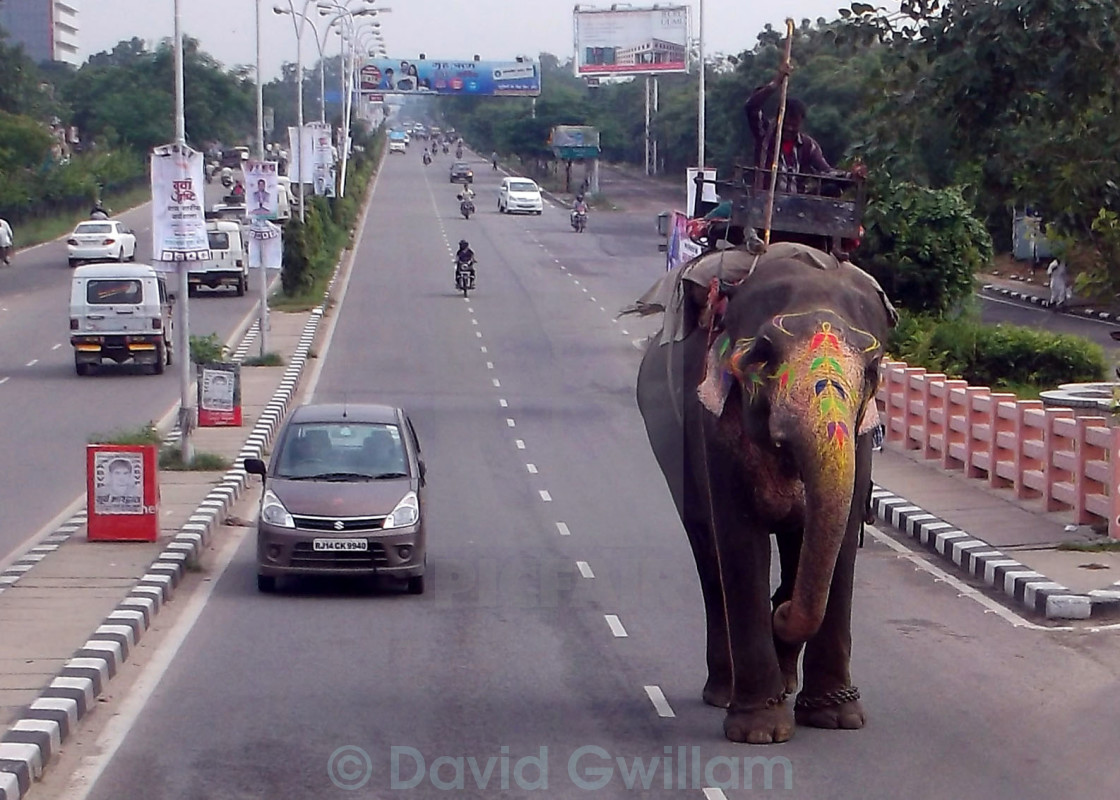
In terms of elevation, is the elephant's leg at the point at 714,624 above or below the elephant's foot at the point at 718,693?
above

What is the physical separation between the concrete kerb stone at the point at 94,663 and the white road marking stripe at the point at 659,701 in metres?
3.39

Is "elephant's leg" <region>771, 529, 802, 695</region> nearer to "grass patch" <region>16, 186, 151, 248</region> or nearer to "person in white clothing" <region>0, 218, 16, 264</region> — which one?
"person in white clothing" <region>0, 218, 16, 264</region>

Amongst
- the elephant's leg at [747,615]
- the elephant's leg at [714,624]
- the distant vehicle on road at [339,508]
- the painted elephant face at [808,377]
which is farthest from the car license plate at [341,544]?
the painted elephant face at [808,377]

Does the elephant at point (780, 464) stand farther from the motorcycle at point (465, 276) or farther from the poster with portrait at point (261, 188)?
the motorcycle at point (465, 276)

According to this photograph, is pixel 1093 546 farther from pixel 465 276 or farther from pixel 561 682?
pixel 465 276

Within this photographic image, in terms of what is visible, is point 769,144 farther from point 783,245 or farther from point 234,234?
point 234,234

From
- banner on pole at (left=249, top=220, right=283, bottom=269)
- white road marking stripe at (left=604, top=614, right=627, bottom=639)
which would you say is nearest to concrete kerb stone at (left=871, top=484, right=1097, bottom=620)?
white road marking stripe at (left=604, top=614, right=627, bottom=639)

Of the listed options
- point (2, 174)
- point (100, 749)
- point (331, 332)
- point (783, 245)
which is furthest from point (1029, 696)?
point (2, 174)

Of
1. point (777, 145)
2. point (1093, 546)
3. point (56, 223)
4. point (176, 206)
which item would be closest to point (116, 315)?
point (176, 206)

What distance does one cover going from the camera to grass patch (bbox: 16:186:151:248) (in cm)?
7212

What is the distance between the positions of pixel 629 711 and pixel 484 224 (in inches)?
2606

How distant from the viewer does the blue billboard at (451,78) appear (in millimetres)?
110188

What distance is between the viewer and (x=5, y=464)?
23734 mm

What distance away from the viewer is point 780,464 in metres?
9.46
